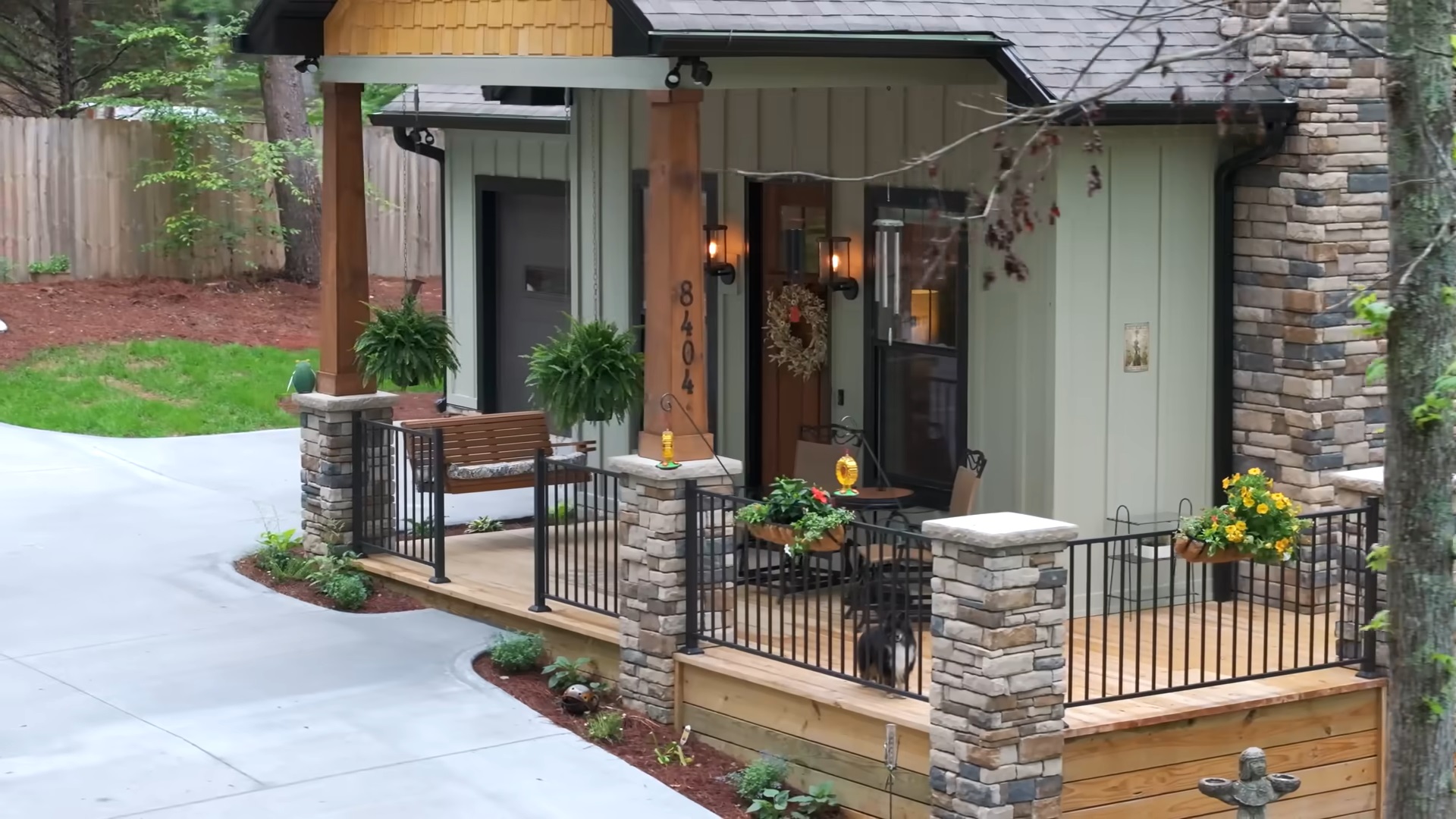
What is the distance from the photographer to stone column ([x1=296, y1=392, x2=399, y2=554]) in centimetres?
1204

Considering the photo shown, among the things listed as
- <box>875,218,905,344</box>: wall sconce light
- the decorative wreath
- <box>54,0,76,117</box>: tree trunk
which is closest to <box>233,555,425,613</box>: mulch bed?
the decorative wreath

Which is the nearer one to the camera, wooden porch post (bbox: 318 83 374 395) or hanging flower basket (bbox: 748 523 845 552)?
hanging flower basket (bbox: 748 523 845 552)

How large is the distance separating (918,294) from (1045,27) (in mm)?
1831

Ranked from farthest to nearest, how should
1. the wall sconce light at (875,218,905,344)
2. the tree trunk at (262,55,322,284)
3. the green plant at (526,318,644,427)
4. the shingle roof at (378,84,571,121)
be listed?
the tree trunk at (262,55,322,284)
the shingle roof at (378,84,571,121)
the wall sconce light at (875,218,905,344)
the green plant at (526,318,644,427)

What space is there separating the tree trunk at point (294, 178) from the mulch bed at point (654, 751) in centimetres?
1269

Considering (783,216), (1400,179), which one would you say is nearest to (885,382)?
(783,216)

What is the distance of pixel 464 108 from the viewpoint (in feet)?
52.2

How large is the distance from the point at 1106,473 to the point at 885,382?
172 centimetres

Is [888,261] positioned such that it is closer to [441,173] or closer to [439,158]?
[439,158]

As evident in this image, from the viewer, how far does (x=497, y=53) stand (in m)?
10.6

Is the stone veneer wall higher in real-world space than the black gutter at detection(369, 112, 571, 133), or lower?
lower

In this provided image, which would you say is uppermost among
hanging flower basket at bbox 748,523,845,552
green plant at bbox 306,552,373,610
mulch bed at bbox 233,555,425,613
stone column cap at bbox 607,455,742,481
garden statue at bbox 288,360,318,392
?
garden statue at bbox 288,360,318,392

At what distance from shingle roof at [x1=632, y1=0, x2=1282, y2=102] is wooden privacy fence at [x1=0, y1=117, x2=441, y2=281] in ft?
36.3

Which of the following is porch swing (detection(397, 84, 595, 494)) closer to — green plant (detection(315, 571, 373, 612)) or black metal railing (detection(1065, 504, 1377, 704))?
green plant (detection(315, 571, 373, 612))
